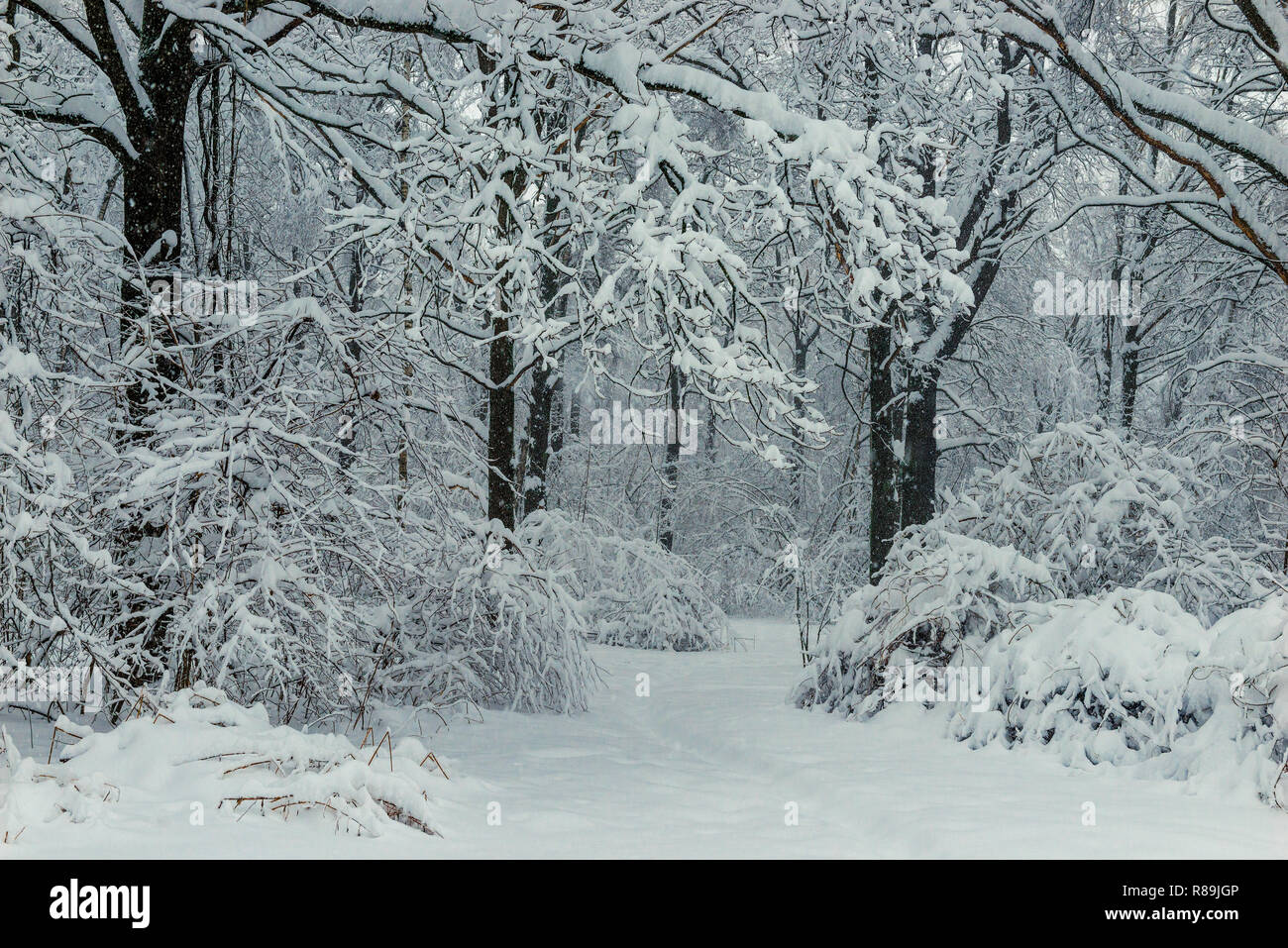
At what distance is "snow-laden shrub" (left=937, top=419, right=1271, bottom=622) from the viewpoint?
24.3ft

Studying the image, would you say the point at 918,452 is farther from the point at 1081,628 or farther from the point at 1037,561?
the point at 1081,628

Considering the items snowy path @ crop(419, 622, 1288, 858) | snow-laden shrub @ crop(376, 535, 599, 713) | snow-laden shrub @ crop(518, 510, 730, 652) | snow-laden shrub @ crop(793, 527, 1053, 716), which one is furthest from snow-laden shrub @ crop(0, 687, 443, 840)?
snow-laden shrub @ crop(518, 510, 730, 652)

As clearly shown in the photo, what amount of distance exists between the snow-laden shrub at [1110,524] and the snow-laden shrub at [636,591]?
659 centimetres

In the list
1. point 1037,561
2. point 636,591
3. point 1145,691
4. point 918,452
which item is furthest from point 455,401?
point 636,591

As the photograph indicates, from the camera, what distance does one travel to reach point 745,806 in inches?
183

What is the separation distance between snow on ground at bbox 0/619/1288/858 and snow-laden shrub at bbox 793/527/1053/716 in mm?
344

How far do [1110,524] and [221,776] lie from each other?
5937 millimetres

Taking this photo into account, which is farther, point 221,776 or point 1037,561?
point 1037,561

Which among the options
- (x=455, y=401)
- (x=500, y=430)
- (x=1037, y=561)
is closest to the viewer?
(x=455, y=401)

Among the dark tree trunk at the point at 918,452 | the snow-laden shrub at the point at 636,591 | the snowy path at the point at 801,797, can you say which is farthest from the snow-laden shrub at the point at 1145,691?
the snow-laden shrub at the point at 636,591

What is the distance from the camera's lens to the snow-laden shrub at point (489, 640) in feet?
23.5
